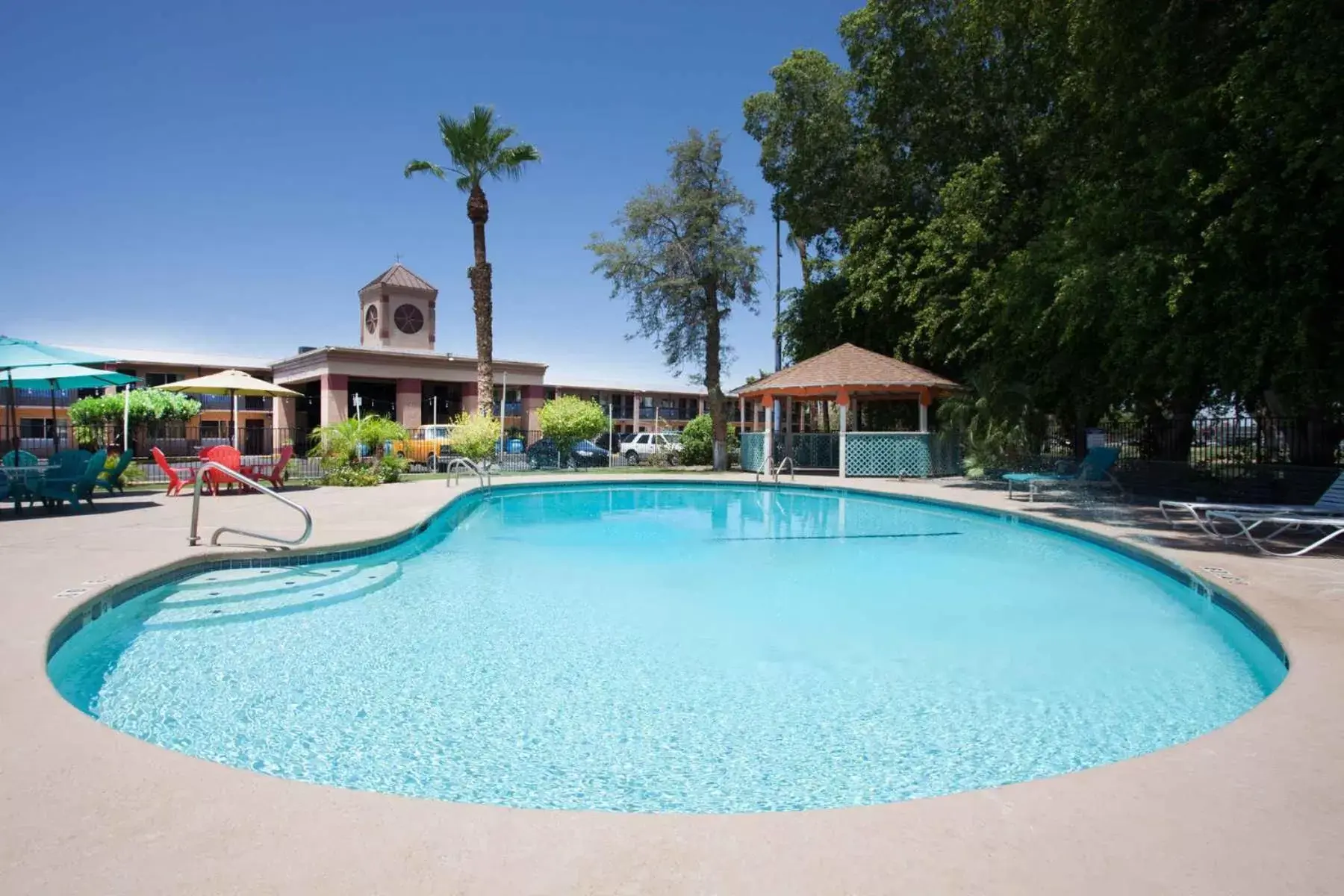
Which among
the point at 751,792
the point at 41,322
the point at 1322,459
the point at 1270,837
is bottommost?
the point at 751,792

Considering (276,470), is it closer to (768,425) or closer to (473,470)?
(473,470)

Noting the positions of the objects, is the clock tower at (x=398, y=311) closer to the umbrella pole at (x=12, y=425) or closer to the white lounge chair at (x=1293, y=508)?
the umbrella pole at (x=12, y=425)

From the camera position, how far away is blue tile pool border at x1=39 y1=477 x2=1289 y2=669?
5.43 m

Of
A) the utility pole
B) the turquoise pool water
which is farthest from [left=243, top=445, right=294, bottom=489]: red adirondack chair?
the utility pole

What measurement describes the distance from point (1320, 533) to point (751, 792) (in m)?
9.77

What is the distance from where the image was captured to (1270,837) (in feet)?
7.76

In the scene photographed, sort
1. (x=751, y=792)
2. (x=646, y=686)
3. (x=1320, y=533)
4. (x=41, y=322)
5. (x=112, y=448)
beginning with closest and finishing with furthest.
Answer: (x=751, y=792) → (x=646, y=686) → (x=1320, y=533) → (x=112, y=448) → (x=41, y=322)

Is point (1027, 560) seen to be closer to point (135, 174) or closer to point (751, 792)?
point (751, 792)

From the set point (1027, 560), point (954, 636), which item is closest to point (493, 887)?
point (954, 636)

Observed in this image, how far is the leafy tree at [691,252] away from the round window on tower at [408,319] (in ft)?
48.3

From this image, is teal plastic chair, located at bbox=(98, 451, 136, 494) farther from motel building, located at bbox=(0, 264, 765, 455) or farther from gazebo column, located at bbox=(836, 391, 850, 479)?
motel building, located at bbox=(0, 264, 765, 455)

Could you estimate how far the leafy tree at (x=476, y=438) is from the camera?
21547 mm

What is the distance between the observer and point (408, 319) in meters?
37.2

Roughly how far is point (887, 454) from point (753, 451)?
4951 mm
